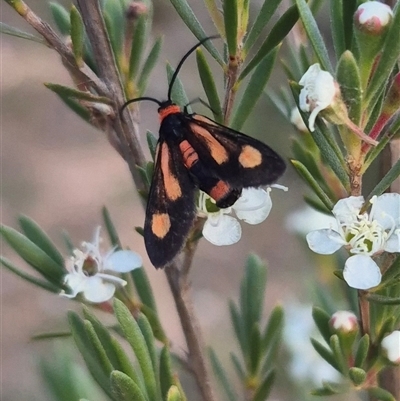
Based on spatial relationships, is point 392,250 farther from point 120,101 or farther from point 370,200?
point 120,101

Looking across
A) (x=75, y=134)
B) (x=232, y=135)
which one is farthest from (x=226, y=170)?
(x=75, y=134)

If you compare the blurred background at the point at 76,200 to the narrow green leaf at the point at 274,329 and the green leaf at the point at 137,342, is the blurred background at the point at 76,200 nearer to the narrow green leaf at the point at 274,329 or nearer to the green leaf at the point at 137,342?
the narrow green leaf at the point at 274,329

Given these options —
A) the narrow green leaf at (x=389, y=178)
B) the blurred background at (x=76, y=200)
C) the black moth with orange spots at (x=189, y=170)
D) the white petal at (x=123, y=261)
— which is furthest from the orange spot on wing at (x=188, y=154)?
the blurred background at (x=76, y=200)

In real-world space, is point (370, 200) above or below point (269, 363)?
above

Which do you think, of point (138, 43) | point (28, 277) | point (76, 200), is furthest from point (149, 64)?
point (76, 200)

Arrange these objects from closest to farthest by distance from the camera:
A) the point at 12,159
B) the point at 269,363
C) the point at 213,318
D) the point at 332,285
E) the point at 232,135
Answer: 1. the point at 232,135
2. the point at 269,363
3. the point at 332,285
4. the point at 213,318
5. the point at 12,159

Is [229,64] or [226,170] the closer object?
[229,64]

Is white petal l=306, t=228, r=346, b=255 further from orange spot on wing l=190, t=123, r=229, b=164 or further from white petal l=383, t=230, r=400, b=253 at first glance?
orange spot on wing l=190, t=123, r=229, b=164
